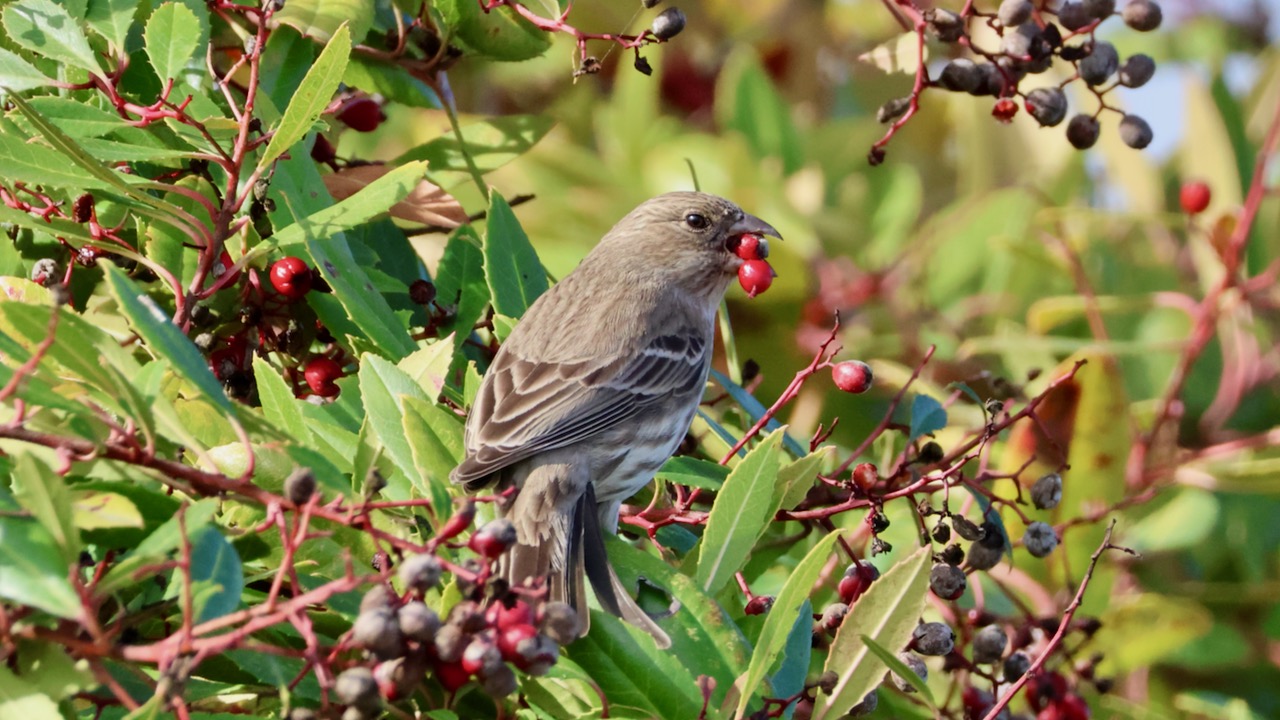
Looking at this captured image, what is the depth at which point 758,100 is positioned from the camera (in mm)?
6031

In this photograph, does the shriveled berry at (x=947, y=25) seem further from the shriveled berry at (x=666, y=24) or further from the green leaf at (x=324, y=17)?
the green leaf at (x=324, y=17)

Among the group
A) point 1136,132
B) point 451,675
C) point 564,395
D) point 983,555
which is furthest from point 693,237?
point 451,675

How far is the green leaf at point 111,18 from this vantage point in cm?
275

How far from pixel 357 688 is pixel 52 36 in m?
1.48

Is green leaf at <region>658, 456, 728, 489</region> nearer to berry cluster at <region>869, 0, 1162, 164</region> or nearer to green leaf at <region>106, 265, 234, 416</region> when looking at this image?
berry cluster at <region>869, 0, 1162, 164</region>

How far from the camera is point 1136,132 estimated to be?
3.71m

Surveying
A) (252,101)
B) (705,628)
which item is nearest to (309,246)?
(252,101)

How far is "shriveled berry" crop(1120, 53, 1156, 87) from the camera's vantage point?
3.63 meters

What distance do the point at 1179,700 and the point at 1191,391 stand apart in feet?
5.75

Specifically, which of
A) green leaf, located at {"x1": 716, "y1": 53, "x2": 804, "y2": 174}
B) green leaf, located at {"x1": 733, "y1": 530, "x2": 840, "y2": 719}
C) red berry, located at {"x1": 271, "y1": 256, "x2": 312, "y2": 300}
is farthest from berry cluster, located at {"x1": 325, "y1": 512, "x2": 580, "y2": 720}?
green leaf, located at {"x1": 716, "y1": 53, "x2": 804, "y2": 174}

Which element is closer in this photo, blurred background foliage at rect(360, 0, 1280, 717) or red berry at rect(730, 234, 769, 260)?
red berry at rect(730, 234, 769, 260)

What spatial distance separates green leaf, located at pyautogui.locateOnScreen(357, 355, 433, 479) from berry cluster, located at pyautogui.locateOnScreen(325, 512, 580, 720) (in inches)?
19.6

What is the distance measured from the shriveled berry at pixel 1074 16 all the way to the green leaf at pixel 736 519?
5.01 feet

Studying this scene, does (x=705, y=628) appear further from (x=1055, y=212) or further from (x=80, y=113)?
(x=1055, y=212)
